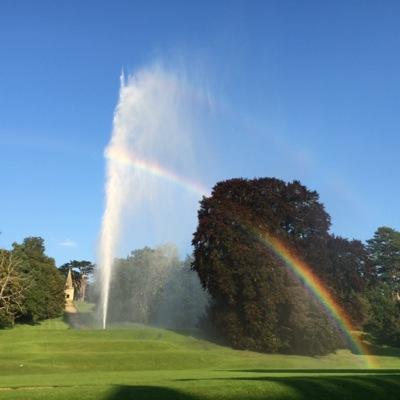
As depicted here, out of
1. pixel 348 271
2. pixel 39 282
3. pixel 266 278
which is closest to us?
pixel 266 278

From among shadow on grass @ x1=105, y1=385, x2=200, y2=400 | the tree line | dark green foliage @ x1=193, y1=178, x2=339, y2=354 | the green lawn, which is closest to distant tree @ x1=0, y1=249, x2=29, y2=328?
the tree line

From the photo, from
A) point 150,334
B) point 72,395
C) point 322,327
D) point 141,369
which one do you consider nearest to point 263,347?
point 322,327

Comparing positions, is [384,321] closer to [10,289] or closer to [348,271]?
[348,271]

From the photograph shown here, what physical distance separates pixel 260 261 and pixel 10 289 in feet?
121

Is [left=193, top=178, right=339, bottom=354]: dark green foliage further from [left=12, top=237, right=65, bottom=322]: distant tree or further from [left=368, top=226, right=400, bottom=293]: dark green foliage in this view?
[left=368, top=226, right=400, bottom=293]: dark green foliage

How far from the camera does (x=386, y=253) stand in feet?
424

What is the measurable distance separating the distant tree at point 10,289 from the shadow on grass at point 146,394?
53904 mm

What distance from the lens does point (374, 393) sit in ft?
61.6

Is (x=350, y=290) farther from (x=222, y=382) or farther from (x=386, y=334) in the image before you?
(x=222, y=382)

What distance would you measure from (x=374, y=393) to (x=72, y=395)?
9850mm

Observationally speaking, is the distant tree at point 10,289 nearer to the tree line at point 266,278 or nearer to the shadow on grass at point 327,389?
the tree line at point 266,278

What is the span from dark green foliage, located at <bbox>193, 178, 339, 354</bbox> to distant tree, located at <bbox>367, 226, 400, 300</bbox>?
7617 cm

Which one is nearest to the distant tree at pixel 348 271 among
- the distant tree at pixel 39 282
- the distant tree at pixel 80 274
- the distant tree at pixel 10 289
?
the distant tree at pixel 10 289

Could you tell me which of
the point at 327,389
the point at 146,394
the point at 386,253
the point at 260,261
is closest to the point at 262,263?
the point at 260,261
